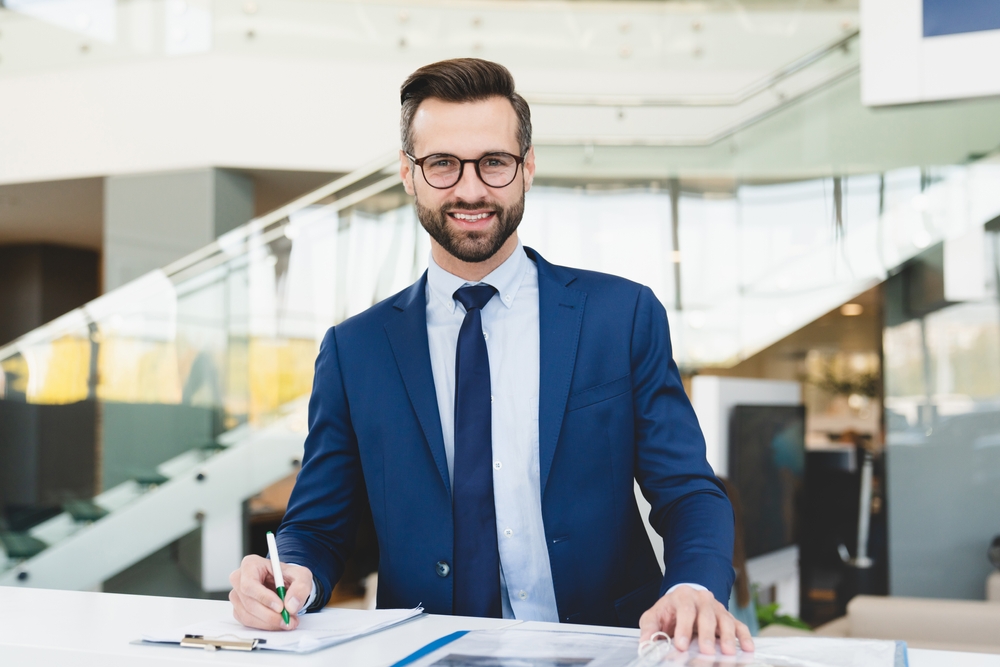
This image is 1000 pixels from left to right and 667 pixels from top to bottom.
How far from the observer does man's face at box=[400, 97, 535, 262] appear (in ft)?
4.83

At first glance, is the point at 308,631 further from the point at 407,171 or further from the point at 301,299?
the point at 301,299

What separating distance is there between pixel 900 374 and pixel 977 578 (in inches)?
47.8

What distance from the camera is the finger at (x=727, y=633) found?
1017mm

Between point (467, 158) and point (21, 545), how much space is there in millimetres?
5673

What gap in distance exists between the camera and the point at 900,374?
527 cm

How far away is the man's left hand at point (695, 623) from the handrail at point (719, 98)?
4885 mm

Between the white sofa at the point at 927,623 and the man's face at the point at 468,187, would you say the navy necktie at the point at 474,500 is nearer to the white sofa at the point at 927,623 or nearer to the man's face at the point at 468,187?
the man's face at the point at 468,187

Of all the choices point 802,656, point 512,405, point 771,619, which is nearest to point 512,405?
point 512,405

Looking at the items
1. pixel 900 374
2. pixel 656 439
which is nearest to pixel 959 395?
pixel 900 374

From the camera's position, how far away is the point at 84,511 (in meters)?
6.07

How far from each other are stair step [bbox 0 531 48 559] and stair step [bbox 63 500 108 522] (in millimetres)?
284

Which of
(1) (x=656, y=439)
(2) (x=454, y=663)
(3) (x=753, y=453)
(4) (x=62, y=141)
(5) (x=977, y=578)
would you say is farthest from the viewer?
(4) (x=62, y=141)

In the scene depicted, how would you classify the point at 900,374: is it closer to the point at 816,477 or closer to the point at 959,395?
the point at 959,395

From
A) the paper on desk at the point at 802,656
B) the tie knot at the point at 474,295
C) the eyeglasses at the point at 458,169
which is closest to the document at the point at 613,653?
the paper on desk at the point at 802,656
